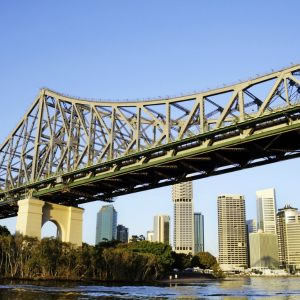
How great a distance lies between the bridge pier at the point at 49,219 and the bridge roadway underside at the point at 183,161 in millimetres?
1580

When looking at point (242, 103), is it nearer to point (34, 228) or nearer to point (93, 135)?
point (93, 135)

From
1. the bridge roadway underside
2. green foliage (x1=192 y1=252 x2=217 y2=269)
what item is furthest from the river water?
green foliage (x1=192 y1=252 x2=217 y2=269)

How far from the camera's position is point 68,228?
2798 inches

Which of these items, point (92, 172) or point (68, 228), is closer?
point (92, 172)

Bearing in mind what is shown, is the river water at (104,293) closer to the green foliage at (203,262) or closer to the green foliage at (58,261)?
the green foliage at (58,261)

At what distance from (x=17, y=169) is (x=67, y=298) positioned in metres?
48.6

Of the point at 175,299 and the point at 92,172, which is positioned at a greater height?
the point at 92,172

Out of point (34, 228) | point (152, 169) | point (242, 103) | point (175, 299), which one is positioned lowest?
point (175, 299)

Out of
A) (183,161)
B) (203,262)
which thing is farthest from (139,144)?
(203,262)

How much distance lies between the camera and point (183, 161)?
171ft

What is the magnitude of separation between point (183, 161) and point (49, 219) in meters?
27.2

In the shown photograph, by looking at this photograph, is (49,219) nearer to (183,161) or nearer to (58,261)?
(58,261)

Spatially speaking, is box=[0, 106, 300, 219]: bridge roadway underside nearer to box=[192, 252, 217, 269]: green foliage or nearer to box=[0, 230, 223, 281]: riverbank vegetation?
box=[0, 230, 223, 281]: riverbank vegetation

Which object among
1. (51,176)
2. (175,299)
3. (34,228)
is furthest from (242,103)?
(34,228)
